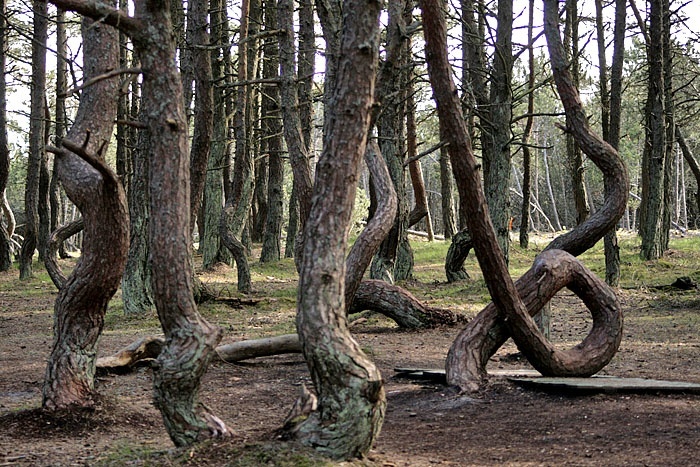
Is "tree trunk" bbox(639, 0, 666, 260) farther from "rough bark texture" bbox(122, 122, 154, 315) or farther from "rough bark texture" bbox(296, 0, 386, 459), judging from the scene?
"rough bark texture" bbox(296, 0, 386, 459)

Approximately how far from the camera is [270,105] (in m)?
24.8

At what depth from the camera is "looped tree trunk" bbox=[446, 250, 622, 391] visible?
24.0ft

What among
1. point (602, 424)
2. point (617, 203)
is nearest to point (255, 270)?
point (617, 203)

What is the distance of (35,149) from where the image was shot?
68.9 ft

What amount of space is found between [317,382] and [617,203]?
15.3 ft

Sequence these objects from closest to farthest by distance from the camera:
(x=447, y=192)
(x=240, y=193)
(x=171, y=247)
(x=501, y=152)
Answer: (x=171, y=247)
(x=501, y=152)
(x=240, y=193)
(x=447, y=192)

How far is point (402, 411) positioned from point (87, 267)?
285cm

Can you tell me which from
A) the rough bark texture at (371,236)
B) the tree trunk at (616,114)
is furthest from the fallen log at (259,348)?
the tree trunk at (616,114)

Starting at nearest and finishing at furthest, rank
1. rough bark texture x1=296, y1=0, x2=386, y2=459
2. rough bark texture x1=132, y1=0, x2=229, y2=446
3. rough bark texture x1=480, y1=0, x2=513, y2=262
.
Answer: rough bark texture x1=296, y1=0, x2=386, y2=459
rough bark texture x1=132, y1=0, x2=229, y2=446
rough bark texture x1=480, y1=0, x2=513, y2=262

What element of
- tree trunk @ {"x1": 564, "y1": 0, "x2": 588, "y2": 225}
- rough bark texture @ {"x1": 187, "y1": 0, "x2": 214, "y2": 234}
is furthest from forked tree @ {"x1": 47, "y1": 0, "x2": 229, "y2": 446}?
tree trunk @ {"x1": 564, "y1": 0, "x2": 588, "y2": 225}

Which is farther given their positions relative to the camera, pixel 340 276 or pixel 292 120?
pixel 292 120

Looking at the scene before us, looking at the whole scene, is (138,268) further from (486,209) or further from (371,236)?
(486,209)

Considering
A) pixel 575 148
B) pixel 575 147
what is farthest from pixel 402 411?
pixel 575 147

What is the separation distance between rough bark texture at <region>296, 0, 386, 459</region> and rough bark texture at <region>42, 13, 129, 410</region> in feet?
6.96
